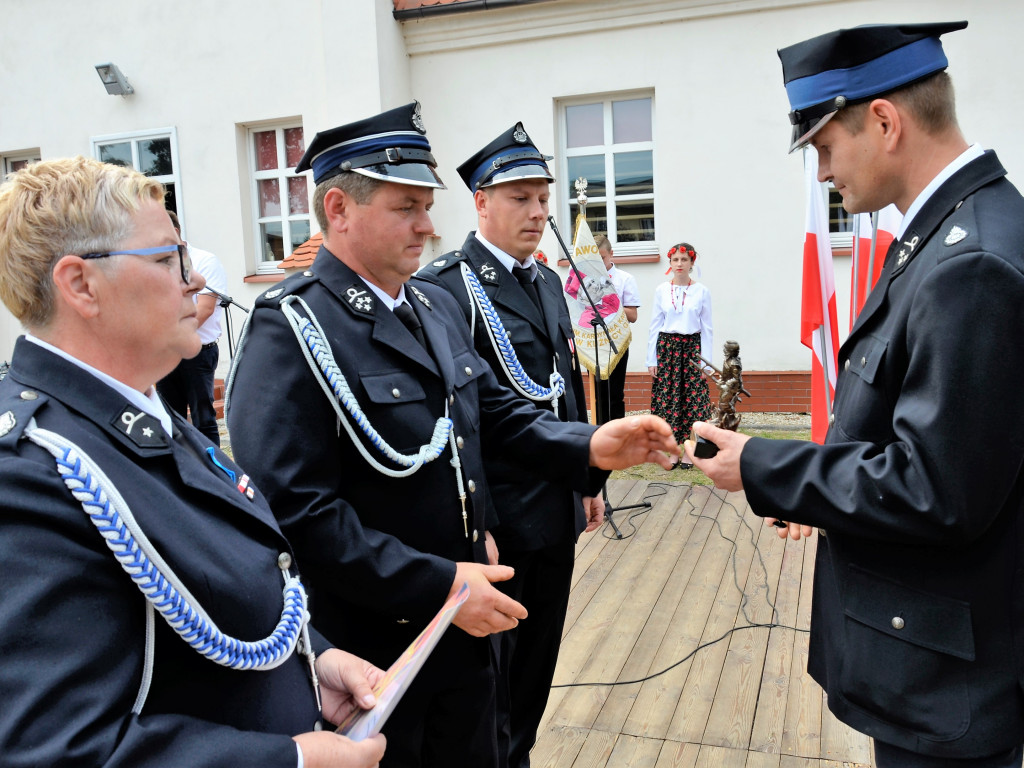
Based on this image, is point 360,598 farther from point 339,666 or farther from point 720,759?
point 720,759

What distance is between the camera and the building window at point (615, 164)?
9203mm

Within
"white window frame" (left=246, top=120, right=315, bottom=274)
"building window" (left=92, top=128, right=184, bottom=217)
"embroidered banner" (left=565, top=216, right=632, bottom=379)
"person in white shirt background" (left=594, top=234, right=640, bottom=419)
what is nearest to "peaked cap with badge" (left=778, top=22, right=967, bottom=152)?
"embroidered banner" (left=565, top=216, right=632, bottom=379)

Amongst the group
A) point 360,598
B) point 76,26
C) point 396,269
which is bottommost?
point 360,598

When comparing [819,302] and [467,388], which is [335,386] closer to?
[467,388]

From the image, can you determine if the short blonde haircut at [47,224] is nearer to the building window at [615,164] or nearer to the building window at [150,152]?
the building window at [615,164]

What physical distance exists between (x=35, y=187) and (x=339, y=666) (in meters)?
0.94

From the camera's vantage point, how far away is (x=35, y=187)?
1.20 metres

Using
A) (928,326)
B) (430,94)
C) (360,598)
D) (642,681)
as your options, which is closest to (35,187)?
(360,598)

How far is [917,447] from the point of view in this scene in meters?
1.49

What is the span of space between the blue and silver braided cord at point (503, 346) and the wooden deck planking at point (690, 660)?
4.21ft

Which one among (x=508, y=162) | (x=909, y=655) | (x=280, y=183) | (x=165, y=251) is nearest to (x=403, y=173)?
(x=165, y=251)

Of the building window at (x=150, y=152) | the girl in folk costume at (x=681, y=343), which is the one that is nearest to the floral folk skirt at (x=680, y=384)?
the girl in folk costume at (x=681, y=343)

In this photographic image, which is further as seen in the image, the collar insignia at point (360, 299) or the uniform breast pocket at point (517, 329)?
the uniform breast pocket at point (517, 329)

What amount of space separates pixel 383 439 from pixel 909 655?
1211 millimetres
